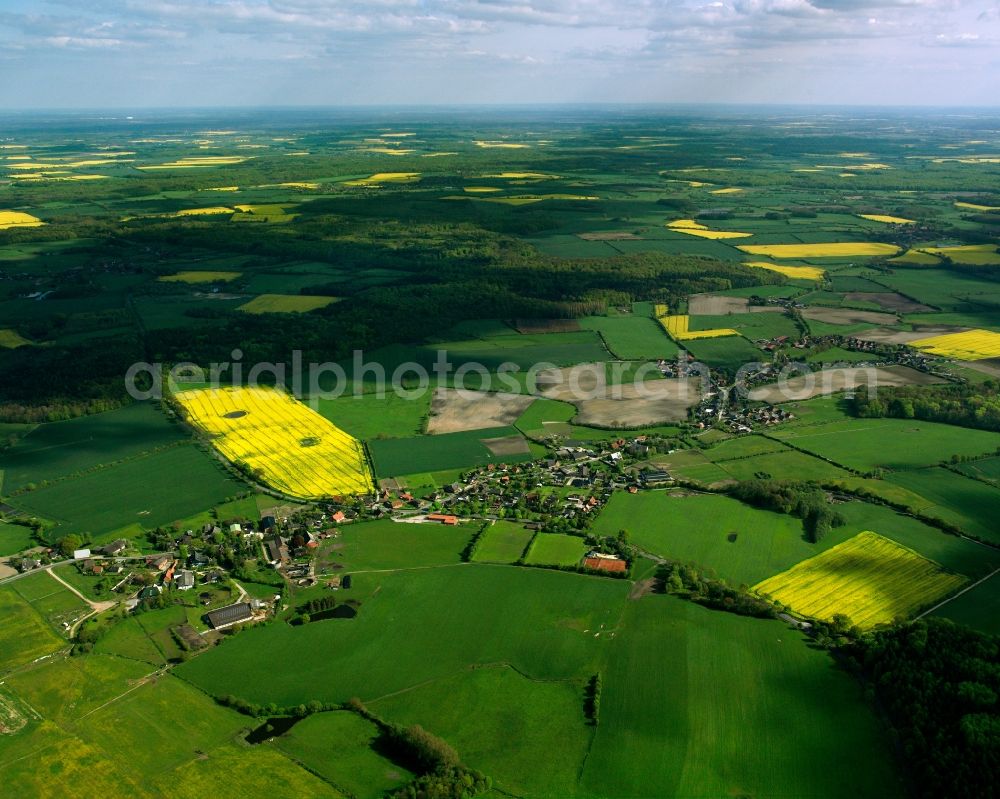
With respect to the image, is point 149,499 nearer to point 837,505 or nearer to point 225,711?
point 225,711

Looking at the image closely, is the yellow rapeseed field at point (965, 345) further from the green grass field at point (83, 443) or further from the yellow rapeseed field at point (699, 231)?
the green grass field at point (83, 443)

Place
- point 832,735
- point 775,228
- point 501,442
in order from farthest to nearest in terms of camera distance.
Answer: point 775,228 → point 501,442 → point 832,735

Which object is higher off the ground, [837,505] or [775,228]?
[775,228]

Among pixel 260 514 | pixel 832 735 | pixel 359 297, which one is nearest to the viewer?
pixel 832 735

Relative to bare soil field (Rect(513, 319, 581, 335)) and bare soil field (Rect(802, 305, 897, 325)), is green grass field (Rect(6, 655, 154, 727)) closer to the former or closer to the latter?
bare soil field (Rect(513, 319, 581, 335))

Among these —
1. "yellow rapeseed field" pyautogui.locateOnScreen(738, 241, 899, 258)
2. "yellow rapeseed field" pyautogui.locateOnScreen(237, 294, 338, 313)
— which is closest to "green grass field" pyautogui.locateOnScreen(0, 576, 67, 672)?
"yellow rapeseed field" pyautogui.locateOnScreen(237, 294, 338, 313)

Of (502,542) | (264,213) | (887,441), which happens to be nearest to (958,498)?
(887,441)

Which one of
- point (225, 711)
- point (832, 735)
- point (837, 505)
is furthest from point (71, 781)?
point (837, 505)

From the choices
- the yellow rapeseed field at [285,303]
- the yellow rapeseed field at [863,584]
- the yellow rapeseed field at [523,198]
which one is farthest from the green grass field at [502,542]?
the yellow rapeseed field at [523,198]
